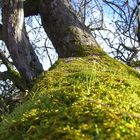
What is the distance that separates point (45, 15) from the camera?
18.0 feet

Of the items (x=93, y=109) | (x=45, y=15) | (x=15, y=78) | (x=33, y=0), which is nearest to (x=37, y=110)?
(x=93, y=109)

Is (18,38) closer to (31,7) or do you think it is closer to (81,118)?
(31,7)

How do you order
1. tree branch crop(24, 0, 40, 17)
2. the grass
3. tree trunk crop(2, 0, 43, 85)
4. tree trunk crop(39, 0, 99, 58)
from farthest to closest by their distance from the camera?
tree branch crop(24, 0, 40, 17)
tree trunk crop(2, 0, 43, 85)
tree trunk crop(39, 0, 99, 58)
the grass

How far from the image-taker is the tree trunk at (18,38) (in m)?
5.29

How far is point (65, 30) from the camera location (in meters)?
4.93

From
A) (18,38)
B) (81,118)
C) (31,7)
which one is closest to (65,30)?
(18,38)

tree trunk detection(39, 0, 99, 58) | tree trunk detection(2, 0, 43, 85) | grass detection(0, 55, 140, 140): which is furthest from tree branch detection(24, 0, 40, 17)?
grass detection(0, 55, 140, 140)

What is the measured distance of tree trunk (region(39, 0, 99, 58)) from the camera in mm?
4656

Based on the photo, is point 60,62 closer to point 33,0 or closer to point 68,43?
point 68,43

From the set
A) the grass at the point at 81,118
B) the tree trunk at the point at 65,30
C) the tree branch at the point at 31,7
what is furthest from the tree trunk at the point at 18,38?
the grass at the point at 81,118

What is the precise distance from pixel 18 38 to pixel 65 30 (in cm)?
83

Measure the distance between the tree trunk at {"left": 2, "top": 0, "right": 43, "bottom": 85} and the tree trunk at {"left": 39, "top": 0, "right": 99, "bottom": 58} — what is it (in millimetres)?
385

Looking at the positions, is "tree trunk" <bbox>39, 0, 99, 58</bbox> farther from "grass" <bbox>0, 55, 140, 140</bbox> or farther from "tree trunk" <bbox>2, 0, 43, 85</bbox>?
"grass" <bbox>0, 55, 140, 140</bbox>

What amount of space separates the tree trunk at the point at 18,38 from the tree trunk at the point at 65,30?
385 millimetres
